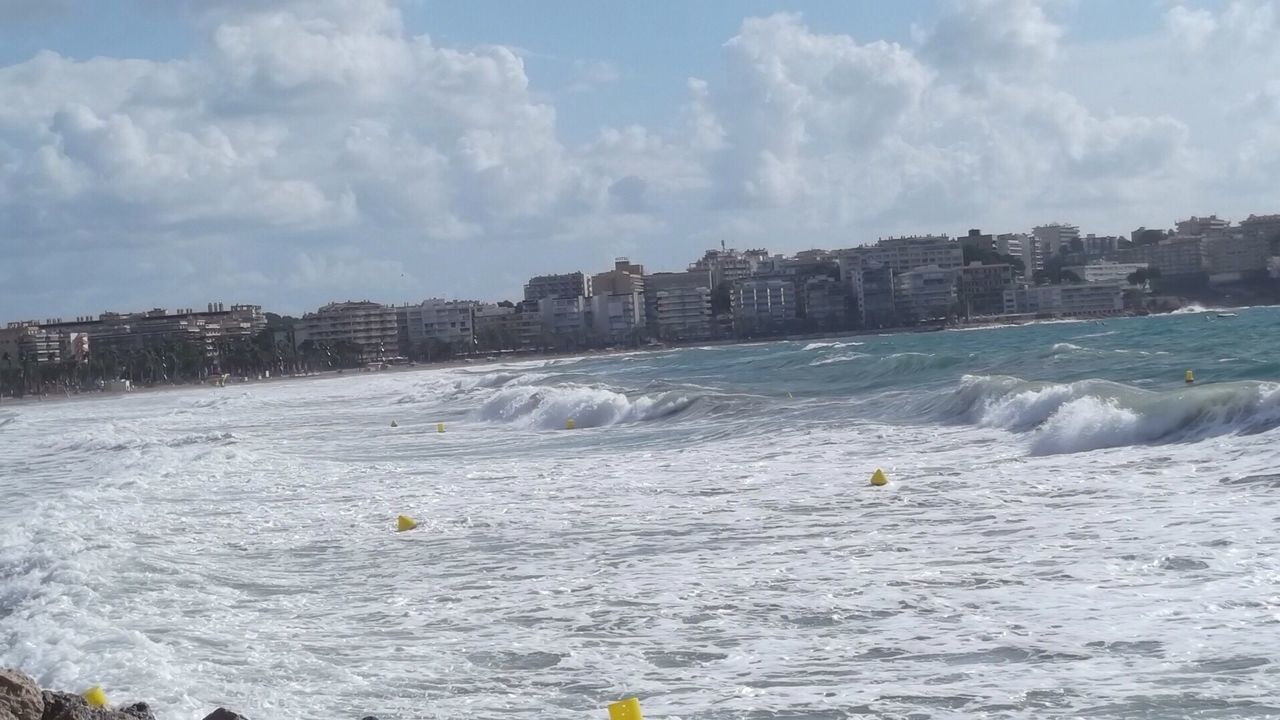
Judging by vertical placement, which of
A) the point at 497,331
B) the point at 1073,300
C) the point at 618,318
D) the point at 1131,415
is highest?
the point at 618,318

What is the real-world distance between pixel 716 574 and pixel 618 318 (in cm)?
13982

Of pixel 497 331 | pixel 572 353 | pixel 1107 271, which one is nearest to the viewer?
pixel 1107 271

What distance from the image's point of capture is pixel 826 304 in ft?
441

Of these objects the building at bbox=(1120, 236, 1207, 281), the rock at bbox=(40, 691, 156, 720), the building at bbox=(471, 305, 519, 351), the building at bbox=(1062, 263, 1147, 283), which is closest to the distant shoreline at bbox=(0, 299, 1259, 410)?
the building at bbox=(471, 305, 519, 351)

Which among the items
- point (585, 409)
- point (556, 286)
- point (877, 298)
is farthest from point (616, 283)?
point (585, 409)

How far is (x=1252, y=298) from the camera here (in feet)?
355

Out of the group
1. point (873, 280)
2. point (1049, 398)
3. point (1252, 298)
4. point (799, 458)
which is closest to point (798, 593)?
point (799, 458)

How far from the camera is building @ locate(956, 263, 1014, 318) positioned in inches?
5069

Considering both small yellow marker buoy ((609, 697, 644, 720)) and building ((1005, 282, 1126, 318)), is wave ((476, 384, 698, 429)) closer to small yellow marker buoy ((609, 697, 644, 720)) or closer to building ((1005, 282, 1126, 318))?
small yellow marker buoy ((609, 697, 644, 720))

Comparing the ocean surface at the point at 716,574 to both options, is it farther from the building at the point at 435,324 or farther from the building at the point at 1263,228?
the building at the point at 435,324

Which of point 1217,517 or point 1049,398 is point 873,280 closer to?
point 1049,398

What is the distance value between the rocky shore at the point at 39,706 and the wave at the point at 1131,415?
12.5 metres

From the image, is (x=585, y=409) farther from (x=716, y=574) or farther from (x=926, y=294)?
(x=926, y=294)

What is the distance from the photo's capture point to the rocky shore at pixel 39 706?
5.27m
